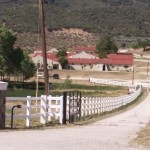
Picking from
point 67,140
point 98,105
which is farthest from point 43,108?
point 98,105

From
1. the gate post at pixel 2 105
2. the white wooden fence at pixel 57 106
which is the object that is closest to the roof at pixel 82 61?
the white wooden fence at pixel 57 106

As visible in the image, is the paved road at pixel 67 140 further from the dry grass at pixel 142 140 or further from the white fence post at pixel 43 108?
the white fence post at pixel 43 108

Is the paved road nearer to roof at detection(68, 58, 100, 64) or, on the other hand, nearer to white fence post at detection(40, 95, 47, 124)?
white fence post at detection(40, 95, 47, 124)

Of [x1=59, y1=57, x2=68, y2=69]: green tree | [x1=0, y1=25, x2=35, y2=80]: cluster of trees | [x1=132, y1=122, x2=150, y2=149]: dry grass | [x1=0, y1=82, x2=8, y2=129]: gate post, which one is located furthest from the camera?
[x1=59, y1=57, x2=68, y2=69]: green tree

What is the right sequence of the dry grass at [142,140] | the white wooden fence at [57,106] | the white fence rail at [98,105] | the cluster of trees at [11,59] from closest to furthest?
1. the dry grass at [142,140]
2. the white wooden fence at [57,106]
3. the white fence rail at [98,105]
4. the cluster of trees at [11,59]

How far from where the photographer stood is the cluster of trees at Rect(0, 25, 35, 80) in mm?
97625

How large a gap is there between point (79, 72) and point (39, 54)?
14434 mm

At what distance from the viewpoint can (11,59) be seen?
101250 millimetres

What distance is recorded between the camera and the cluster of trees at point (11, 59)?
3844 inches

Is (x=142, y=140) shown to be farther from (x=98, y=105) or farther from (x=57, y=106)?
(x=98, y=105)

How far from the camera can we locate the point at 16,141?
1454cm

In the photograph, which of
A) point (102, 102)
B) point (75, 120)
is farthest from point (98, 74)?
point (75, 120)

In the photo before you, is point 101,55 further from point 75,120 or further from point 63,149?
point 63,149

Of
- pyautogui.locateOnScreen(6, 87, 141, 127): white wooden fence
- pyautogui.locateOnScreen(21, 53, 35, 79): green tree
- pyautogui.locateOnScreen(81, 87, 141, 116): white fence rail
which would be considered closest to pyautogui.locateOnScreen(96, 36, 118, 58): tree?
pyautogui.locateOnScreen(21, 53, 35, 79): green tree
